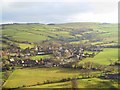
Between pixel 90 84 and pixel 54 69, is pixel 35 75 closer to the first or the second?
pixel 54 69

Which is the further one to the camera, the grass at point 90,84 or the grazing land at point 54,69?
the grazing land at point 54,69

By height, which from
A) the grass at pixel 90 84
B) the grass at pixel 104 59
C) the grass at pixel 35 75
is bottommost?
the grass at pixel 35 75

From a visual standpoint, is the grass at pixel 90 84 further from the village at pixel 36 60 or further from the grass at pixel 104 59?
the village at pixel 36 60

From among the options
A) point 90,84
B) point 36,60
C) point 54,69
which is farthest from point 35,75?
point 36,60

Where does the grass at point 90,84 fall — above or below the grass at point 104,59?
below

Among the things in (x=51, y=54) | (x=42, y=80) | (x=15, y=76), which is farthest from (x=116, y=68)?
(x=51, y=54)

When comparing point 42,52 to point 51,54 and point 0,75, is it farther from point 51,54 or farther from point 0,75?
point 0,75

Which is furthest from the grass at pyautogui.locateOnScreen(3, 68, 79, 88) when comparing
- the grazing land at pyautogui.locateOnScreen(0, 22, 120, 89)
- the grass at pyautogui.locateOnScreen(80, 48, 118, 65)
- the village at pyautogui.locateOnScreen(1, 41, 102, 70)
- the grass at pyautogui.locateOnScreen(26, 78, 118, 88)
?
the grass at pyautogui.locateOnScreen(80, 48, 118, 65)

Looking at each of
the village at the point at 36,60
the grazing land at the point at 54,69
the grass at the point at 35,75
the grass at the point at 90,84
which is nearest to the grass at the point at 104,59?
the grazing land at the point at 54,69
